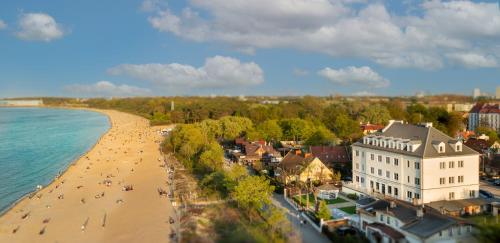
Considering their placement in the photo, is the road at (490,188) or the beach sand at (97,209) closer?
the beach sand at (97,209)

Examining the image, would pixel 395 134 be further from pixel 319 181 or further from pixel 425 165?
pixel 319 181

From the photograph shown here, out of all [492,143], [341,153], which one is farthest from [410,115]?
[341,153]

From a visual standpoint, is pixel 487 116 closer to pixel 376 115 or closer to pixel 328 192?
pixel 376 115

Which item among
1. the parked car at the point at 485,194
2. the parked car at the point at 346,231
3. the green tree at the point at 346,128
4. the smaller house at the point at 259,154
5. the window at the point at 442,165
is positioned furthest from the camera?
the green tree at the point at 346,128

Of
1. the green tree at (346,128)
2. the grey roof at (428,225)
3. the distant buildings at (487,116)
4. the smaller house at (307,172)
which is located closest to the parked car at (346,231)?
the grey roof at (428,225)

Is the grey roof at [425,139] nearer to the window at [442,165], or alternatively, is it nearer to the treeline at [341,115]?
the window at [442,165]

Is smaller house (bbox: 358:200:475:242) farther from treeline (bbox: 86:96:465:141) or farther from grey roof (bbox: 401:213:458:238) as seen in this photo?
treeline (bbox: 86:96:465:141)
